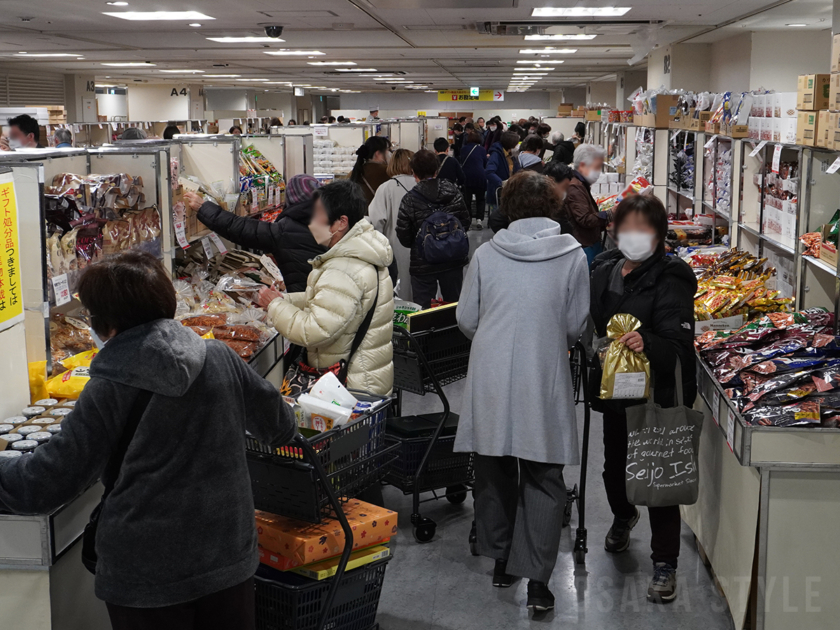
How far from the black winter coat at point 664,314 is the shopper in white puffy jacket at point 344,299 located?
3.14 feet

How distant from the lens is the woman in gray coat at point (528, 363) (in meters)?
3.20

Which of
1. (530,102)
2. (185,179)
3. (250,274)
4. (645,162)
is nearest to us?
(185,179)

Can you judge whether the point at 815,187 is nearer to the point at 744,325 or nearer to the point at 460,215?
the point at 744,325

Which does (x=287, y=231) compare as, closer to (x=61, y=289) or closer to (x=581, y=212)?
(x=61, y=289)

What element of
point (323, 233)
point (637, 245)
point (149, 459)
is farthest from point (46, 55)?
point (149, 459)

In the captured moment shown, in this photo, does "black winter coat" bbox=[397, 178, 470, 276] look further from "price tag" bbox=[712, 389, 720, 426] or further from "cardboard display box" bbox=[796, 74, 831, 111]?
"price tag" bbox=[712, 389, 720, 426]

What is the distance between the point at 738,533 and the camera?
313 cm

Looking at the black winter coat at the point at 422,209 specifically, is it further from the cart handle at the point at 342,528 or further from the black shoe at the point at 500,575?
the cart handle at the point at 342,528

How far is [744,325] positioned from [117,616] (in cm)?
323

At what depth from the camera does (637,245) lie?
11.0 ft

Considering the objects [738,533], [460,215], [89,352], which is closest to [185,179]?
[89,352]

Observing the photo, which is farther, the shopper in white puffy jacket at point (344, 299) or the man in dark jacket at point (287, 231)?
the man in dark jacket at point (287, 231)

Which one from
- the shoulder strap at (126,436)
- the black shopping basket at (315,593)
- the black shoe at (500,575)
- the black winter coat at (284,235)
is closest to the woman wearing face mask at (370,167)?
the black winter coat at (284,235)

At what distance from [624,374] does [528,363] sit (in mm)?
359
